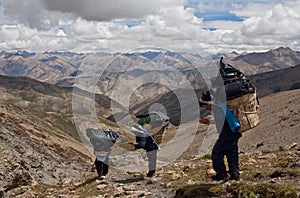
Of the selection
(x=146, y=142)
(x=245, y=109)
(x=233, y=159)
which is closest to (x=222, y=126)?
(x=245, y=109)

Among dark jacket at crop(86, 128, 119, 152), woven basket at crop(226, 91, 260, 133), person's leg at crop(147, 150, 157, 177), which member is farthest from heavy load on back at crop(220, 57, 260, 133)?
dark jacket at crop(86, 128, 119, 152)

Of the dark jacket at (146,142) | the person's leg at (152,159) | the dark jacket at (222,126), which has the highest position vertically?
the dark jacket at (222,126)

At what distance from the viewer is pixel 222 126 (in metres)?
10.6

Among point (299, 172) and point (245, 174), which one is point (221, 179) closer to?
point (245, 174)

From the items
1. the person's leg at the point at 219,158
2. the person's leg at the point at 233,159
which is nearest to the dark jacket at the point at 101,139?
the person's leg at the point at 219,158

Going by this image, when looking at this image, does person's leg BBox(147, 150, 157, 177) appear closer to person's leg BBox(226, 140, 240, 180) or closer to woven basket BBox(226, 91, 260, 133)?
person's leg BBox(226, 140, 240, 180)

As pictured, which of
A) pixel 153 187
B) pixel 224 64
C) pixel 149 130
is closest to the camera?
pixel 224 64

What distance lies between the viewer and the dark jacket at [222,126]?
34.2ft

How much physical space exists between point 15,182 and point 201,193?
47.3 ft

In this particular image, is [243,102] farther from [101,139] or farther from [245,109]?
[101,139]

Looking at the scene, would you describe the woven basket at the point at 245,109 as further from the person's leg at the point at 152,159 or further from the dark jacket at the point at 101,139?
the dark jacket at the point at 101,139

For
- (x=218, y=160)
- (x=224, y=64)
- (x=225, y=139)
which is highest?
(x=224, y=64)

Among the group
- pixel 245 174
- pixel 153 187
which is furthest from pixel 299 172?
pixel 153 187

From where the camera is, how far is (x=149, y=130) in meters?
14.2
